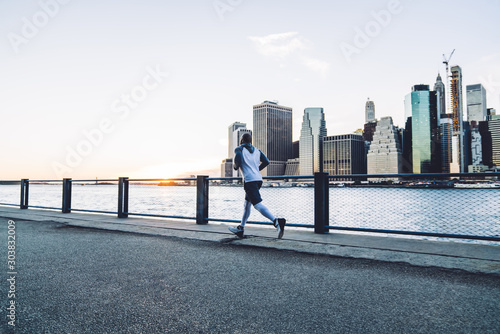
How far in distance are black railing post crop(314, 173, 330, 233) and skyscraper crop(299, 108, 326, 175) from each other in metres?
158

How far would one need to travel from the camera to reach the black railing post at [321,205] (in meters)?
6.09

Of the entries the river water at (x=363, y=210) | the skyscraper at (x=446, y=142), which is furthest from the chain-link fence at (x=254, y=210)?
the skyscraper at (x=446, y=142)

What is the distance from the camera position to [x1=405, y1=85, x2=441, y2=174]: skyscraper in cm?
14512

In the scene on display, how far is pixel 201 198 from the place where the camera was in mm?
7539

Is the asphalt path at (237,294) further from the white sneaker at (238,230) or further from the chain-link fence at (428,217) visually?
the chain-link fence at (428,217)

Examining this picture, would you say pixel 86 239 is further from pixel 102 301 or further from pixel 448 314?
pixel 448 314

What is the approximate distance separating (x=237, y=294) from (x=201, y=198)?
192 inches

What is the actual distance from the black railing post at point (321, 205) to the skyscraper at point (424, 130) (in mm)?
150153

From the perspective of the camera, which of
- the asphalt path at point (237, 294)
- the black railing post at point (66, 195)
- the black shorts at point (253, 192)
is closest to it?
the asphalt path at point (237, 294)

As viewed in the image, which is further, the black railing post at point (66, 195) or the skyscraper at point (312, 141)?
the skyscraper at point (312, 141)

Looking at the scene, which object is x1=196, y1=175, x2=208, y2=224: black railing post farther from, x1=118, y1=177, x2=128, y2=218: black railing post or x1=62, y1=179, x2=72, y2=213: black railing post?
x1=62, y1=179, x2=72, y2=213: black railing post

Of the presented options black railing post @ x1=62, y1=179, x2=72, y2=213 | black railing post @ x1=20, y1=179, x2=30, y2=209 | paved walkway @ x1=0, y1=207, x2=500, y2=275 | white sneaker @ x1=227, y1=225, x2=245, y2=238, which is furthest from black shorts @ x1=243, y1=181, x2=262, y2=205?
black railing post @ x1=20, y1=179, x2=30, y2=209

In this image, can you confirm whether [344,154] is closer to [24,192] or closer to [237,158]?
[24,192]

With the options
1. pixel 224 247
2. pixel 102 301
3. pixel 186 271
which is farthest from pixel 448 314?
pixel 224 247
